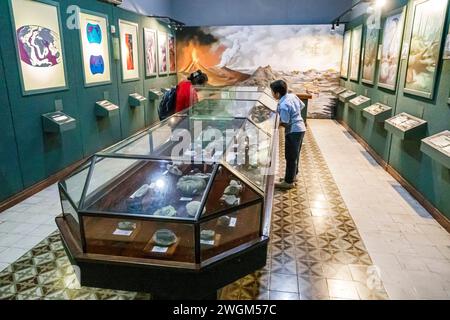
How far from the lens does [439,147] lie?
3.48 meters

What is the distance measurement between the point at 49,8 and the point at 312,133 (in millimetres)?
6177

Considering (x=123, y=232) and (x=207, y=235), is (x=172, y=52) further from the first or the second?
(x=207, y=235)

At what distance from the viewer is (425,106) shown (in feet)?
14.3

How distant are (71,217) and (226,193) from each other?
1136 mm

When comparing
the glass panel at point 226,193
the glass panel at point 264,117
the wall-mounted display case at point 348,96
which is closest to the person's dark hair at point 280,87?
the glass panel at point 264,117

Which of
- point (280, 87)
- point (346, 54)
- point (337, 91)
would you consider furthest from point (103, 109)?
point (346, 54)

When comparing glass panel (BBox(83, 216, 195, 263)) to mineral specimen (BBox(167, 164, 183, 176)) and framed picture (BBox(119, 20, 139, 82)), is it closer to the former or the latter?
mineral specimen (BBox(167, 164, 183, 176))

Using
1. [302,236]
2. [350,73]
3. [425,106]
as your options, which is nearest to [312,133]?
[350,73]

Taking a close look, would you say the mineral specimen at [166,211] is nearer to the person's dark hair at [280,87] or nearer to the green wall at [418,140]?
the person's dark hair at [280,87]

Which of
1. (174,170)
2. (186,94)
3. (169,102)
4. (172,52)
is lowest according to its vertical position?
(174,170)

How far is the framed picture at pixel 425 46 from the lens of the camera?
4.06 m

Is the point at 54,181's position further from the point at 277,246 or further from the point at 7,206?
the point at 277,246

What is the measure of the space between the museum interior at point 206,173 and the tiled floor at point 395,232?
0.07ft
